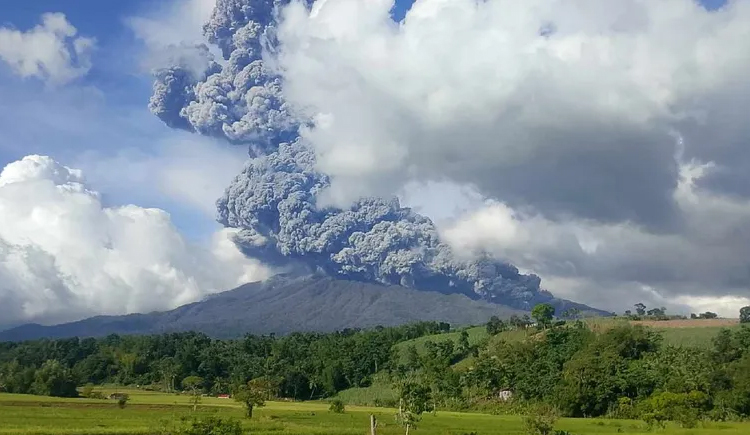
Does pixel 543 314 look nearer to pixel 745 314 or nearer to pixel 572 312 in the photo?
pixel 572 312

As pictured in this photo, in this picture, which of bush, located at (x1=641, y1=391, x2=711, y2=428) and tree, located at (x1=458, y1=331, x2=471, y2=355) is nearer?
bush, located at (x1=641, y1=391, x2=711, y2=428)

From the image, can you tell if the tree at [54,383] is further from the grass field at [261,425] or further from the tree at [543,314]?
the tree at [543,314]

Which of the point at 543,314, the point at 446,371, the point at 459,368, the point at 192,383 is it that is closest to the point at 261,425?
the point at 446,371

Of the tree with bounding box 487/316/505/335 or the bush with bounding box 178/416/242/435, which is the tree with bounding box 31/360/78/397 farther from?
the tree with bounding box 487/316/505/335

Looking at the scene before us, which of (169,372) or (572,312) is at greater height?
(572,312)

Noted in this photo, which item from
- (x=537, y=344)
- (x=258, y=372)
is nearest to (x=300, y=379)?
(x=258, y=372)

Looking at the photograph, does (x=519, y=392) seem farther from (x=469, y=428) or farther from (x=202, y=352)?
(x=202, y=352)

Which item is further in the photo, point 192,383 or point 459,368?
point 459,368

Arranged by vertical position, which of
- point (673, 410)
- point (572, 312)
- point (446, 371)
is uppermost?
point (572, 312)

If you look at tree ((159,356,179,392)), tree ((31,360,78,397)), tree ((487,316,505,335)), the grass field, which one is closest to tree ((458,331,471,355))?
tree ((487,316,505,335))
